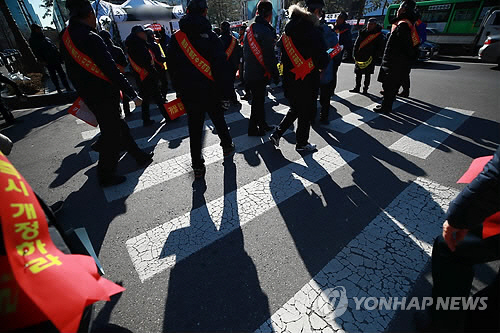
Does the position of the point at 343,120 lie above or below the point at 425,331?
below

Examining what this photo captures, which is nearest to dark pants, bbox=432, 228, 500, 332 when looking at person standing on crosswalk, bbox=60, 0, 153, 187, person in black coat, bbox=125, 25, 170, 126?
person standing on crosswalk, bbox=60, 0, 153, 187

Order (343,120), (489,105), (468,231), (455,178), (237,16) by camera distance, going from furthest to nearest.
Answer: (237,16) → (489,105) → (343,120) → (455,178) → (468,231)

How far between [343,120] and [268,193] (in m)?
3.23

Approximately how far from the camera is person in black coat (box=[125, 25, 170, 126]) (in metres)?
5.18

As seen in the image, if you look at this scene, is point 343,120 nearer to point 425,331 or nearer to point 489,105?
point 489,105

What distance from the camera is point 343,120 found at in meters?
5.49

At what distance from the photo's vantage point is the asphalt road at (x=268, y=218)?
1.89 metres

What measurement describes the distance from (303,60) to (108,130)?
282 centimetres

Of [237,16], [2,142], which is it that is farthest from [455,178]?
[237,16]

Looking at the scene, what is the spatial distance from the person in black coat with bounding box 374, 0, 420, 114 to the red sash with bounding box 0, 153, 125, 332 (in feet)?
19.7

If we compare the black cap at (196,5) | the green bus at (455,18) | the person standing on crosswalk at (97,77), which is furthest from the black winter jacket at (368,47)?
the green bus at (455,18)

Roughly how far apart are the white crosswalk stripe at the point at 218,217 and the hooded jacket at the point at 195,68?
1.35 metres

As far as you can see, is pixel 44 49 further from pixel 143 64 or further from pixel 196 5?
pixel 196 5

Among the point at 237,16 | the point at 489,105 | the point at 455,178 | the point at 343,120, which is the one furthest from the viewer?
the point at 237,16
